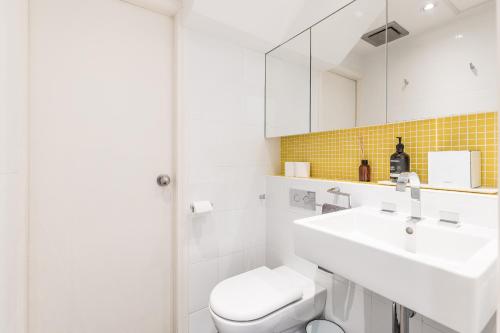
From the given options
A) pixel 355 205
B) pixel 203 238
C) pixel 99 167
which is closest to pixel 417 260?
pixel 355 205

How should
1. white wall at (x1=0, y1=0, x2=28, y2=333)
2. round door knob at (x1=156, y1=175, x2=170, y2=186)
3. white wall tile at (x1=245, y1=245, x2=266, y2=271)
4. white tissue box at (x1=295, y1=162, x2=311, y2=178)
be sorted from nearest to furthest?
white wall at (x1=0, y1=0, x2=28, y2=333) → round door knob at (x1=156, y1=175, x2=170, y2=186) → white tissue box at (x1=295, y1=162, x2=311, y2=178) → white wall tile at (x1=245, y1=245, x2=266, y2=271)

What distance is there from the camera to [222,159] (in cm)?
164

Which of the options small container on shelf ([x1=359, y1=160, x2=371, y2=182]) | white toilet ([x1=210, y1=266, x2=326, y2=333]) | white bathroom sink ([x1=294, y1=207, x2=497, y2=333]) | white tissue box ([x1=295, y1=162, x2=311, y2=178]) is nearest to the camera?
white bathroom sink ([x1=294, y1=207, x2=497, y2=333])

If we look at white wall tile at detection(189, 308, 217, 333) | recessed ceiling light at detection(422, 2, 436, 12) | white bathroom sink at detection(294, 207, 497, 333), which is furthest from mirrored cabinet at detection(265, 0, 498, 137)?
white wall tile at detection(189, 308, 217, 333)

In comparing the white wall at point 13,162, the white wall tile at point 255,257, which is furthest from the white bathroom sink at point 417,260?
the white wall at point 13,162

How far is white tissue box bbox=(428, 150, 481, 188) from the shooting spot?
36.9 inches

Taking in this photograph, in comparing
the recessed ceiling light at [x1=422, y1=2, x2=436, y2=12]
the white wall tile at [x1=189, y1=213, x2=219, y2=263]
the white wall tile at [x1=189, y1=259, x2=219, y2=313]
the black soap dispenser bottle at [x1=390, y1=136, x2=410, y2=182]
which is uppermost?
the recessed ceiling light at [x1=422, y1=2, x2=436, y2=12]

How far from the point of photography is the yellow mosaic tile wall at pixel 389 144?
0.97 meters

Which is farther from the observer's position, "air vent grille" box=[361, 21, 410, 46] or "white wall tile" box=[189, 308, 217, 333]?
"white wall tile" box=[189, 308, 217, 333]

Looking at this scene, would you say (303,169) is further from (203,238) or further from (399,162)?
(203,238)

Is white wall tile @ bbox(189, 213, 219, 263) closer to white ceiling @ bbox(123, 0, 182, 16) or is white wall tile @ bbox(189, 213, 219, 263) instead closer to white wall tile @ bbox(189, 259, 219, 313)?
white wall tile @ bbox(189, 259, 219, 313)

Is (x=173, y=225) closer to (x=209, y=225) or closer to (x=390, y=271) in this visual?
(x=209, y=225)

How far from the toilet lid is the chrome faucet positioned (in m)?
0.68

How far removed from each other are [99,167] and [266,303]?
3.60ft
